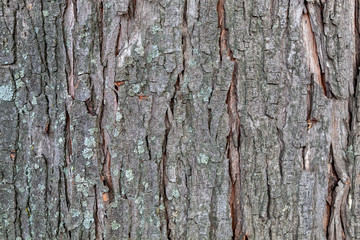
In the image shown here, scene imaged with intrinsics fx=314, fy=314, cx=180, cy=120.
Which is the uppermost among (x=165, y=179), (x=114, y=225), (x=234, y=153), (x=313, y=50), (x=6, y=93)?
(x=313, y=50)

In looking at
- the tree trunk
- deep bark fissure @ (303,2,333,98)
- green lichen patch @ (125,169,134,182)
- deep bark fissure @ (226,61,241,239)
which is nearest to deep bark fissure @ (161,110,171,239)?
the tree trunk

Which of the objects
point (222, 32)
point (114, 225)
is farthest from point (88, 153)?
point (222, 32)

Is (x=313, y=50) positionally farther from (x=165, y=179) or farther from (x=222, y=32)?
(x=165, y=179)

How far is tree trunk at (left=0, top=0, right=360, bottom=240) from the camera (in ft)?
4.35

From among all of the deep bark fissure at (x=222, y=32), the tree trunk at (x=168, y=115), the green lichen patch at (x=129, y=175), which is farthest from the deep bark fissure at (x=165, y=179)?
the deep bark fissure at (x=222, y=32)

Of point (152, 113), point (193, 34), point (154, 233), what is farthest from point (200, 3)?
point (154, 233)

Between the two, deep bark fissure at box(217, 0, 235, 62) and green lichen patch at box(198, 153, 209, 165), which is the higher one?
deep bark fissure at box(217, 0, 235, 62)

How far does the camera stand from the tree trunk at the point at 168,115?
1.33 meters

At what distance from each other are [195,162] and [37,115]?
732mm

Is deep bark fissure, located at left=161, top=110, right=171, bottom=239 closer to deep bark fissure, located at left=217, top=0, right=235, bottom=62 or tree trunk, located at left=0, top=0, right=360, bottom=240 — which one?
tree trunk, located at left=0, top=0, right=360, bottom=240

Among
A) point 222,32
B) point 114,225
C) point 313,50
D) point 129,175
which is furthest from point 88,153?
point 313,50

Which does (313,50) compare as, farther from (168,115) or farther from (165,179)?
(165,179)

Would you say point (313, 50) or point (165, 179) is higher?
point (313, 50)

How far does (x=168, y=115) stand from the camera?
1337mm
